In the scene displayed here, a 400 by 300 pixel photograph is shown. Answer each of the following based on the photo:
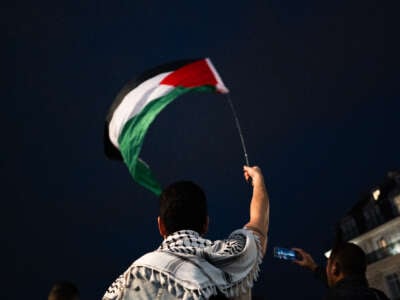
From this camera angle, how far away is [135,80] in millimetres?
5820

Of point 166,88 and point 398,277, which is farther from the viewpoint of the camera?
point 398,277

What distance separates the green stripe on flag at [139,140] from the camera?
5.34 meters

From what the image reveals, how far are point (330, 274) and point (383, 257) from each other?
→ 1449 inches

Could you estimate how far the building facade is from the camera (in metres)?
35.1

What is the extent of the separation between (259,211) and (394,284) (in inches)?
1433

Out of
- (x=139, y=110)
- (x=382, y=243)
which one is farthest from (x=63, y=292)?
(x=382, y=243)

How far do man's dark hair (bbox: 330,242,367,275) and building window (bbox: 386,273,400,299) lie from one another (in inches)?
1338

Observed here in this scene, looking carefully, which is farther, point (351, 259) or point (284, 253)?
point (284, 253)

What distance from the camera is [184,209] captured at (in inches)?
102

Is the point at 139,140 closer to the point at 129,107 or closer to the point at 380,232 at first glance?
the point at 129,107

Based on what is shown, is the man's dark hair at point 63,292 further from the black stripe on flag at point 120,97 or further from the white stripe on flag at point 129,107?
the white stripe on flag at point 129,107

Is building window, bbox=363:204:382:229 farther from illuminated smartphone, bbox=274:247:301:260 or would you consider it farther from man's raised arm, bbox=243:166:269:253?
man's raised arm, bbox=243:166:269:253

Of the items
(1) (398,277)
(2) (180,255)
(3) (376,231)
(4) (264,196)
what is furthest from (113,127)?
(3) (376,231)

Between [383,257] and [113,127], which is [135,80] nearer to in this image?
[113,127]
